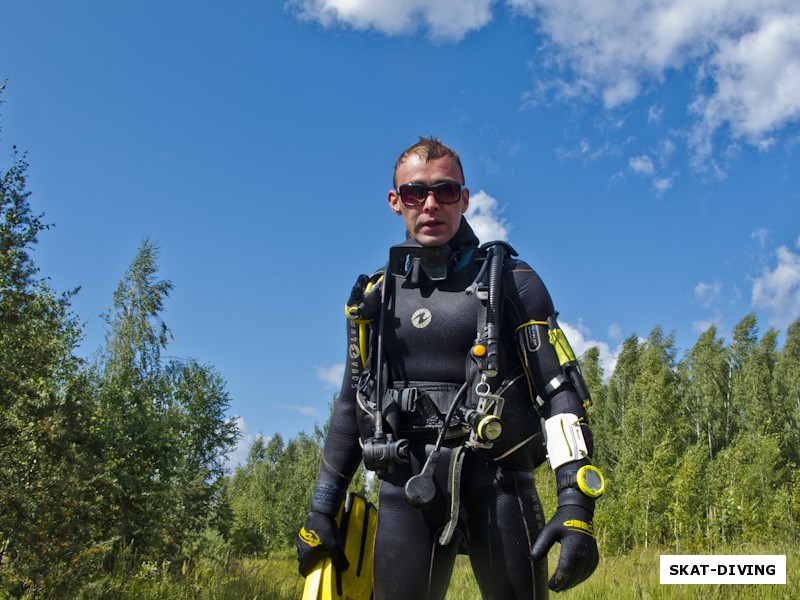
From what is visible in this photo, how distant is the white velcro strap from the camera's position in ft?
9.06

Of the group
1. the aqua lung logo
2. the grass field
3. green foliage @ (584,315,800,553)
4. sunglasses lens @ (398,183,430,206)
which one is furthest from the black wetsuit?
green foliage @ (584,315,800,553)

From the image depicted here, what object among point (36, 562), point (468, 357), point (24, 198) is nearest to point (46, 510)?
point (36, 562)

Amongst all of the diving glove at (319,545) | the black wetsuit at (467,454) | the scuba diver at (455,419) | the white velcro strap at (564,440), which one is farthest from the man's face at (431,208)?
the diving glove at (319,545)

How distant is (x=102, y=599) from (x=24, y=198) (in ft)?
19.4

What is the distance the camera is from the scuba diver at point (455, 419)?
2.77 metres

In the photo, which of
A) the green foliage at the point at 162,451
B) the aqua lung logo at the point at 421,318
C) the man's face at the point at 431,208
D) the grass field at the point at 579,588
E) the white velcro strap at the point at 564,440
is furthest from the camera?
the green foliage at the point at 162,451

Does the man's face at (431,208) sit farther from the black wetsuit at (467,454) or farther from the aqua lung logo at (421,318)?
the aqua lung logo at (421,318)

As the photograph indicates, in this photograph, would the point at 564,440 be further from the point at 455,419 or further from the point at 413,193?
the point at 413,193

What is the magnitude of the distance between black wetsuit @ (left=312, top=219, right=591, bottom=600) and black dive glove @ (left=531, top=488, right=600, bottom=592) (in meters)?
0.22

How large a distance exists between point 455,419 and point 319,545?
937 mm

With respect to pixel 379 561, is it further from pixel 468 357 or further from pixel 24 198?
pixel 24 198

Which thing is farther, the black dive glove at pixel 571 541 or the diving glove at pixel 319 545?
the diving glove at pixel 319 545

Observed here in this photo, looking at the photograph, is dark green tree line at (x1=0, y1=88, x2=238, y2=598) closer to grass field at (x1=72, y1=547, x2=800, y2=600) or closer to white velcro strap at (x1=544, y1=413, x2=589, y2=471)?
grass field at (x1=72, y1=547, x2=800, y2=600)

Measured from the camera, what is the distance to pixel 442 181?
10.7 ft
